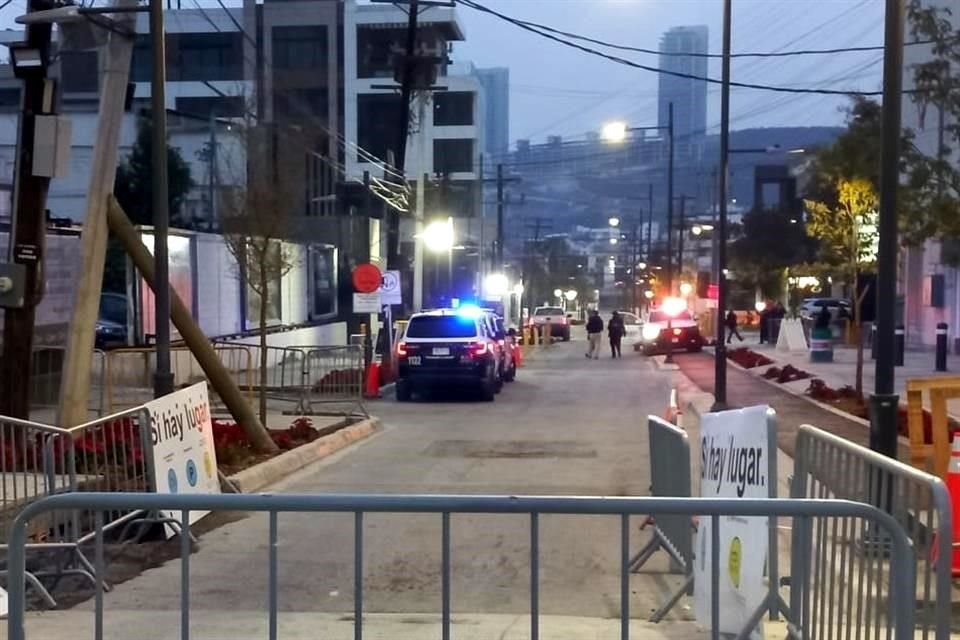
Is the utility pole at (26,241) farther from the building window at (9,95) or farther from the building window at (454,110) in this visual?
the building window at (454,110)

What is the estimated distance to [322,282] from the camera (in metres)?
41.2

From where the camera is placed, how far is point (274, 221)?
17562 millimetres

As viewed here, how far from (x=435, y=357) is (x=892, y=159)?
14949mm

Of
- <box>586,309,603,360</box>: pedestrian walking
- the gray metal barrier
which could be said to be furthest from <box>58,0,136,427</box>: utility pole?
<box>586,309,603,360</box>: pedestrian walking

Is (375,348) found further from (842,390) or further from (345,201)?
(345,201)

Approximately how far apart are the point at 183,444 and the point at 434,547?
7.10 feet

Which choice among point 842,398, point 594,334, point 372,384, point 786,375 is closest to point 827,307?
point 594,334

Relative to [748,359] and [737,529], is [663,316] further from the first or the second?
[737,529]

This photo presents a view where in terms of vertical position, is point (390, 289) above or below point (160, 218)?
below

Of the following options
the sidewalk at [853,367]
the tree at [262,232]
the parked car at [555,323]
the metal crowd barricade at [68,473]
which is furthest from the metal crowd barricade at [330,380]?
the parked car at [555,323]

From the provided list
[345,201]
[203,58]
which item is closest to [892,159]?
[345,201]

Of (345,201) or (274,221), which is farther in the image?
(345,201)

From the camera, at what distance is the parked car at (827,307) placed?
48.4m

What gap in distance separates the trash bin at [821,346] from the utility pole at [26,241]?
24.8 meters
